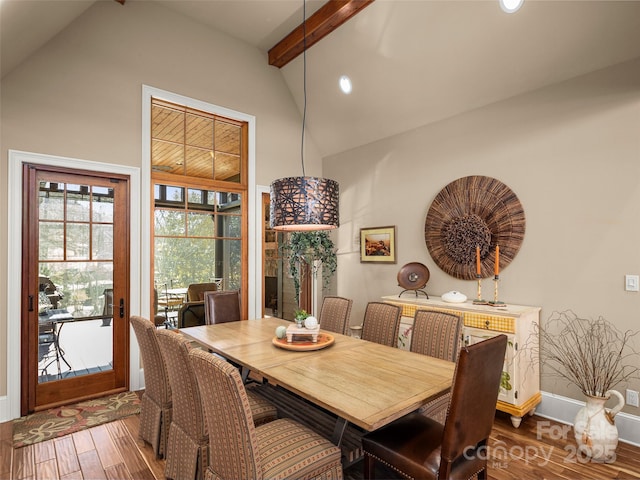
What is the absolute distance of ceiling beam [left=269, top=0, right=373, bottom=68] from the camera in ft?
11.7

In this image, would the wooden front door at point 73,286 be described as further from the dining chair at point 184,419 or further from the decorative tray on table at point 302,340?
the decorative tray on table at point 302,340

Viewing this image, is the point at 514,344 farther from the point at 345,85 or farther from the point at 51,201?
the point at 51,201

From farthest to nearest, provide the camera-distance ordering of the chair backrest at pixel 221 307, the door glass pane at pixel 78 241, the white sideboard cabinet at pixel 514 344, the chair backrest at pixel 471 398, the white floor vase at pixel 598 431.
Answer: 1. the chair backrest at pixel 221 307
2. the door glass pane at pixel 78 241
3. the white sideboard cabinet at pixel 514 344
4. the white floor vase at pixel 598 431
5. the chair backrest at pixel 471 398

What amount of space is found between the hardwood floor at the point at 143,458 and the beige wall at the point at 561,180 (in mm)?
545

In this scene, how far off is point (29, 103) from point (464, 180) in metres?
4.14

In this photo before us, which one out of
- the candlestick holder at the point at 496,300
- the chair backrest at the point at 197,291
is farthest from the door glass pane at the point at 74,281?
the candlestick holder at the point at 496,300

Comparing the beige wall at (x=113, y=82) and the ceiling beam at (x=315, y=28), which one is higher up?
the ceiling beam at (x=315, y=28)

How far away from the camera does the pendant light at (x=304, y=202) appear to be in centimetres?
247

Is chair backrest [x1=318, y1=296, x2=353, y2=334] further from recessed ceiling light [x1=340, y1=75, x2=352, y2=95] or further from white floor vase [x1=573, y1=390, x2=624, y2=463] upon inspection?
recessed ceiling light [x1=340, y1=75, x2=352, y2=95]

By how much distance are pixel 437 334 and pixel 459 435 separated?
3.33 feet

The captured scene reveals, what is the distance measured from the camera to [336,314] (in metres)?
3.38

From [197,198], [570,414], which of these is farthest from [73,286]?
[570,414]

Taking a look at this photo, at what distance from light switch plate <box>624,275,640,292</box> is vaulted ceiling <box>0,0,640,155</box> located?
5.39 ft

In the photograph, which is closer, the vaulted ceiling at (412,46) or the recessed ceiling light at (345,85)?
the vaulted ceiling at (412,46)
